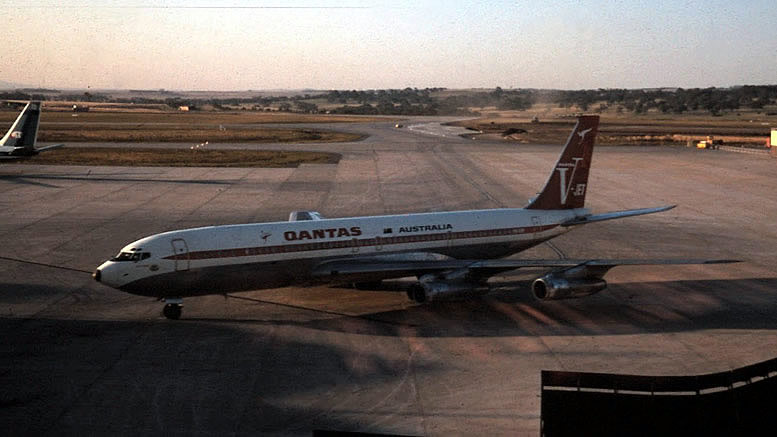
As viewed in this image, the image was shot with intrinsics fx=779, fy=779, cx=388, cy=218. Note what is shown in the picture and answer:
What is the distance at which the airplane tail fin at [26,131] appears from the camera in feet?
260

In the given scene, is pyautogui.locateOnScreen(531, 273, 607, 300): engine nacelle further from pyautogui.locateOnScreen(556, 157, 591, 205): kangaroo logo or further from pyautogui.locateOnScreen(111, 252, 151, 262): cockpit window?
pyautogui.locateOnScreen(111, 252, 151, 262): cockpit window

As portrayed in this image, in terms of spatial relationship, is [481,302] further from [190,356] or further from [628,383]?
[628,383]

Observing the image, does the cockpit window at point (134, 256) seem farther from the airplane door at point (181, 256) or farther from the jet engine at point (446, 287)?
the jet engine at point (446, 287)

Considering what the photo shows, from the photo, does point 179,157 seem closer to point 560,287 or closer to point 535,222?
point 535,222

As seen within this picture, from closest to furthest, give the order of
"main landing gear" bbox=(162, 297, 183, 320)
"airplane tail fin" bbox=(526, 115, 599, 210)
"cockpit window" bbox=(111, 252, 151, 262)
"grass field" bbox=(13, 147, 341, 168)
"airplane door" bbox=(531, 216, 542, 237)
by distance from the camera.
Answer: "cockpit window" bbox=(111, 252, 151, 262)
"main landing gear" bbox=(162, 297, 183, 320)
"airplane door" bbox=(531, 216, 542, 237)
"airplane tail fin" bbox=(526, 115, 599, 210)
"grass field" bbox=(13, 147, 341, 168)

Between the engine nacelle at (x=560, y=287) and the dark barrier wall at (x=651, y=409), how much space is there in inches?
565

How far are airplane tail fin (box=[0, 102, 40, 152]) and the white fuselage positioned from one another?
52000 millimetres

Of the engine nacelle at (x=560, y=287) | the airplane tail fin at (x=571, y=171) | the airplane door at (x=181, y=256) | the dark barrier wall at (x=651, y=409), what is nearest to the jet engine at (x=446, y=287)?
the engine nacelle at (x=560, y=287)

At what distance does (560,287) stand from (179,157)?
79.2 metres

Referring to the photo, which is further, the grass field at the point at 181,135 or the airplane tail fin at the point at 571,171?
the grass field at the point at 181,135

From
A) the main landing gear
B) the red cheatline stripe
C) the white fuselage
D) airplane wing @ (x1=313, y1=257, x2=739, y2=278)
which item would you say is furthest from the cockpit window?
airplane wing @ (x1=313, y1=257, x2=739, y2=278)

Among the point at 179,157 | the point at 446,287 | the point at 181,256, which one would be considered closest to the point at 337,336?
the point at 446,287

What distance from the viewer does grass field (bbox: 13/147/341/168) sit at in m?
95.6

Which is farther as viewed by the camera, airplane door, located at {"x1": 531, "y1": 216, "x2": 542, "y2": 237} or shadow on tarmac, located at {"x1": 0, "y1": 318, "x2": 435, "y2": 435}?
airplane door, located at {"x1": 531, "y1": 216, "x2": 542, "y2": 237}
